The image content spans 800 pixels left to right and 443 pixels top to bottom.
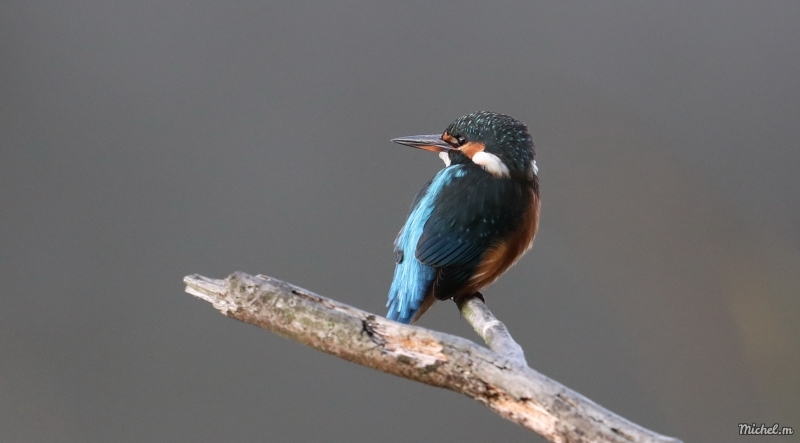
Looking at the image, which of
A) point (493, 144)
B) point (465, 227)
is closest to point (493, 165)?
point (493, 144)

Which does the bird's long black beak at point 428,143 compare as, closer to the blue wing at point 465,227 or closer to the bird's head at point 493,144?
the bird's head at point 493,144

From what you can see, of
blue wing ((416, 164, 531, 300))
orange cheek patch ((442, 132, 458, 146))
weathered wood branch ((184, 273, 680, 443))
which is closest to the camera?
weathered wood branch ((184, 273, 680, 443))

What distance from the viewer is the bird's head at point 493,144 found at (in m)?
1.42

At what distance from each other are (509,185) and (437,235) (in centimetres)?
17

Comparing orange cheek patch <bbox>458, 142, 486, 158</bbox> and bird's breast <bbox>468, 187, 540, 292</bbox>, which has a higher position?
orange cheek patch <bbox>458, 142, 486, 158</bbox>

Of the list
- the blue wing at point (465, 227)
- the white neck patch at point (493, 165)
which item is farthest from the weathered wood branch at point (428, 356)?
the white neck patch at point (493, 165)

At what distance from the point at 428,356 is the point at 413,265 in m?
0.53

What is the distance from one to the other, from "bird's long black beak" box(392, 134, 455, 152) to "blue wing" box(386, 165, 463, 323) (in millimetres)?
66

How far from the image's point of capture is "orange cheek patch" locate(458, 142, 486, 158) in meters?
1.46

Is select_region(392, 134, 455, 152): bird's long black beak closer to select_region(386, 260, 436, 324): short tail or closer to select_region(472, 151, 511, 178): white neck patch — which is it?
select_region(472, 151, 511, 178): white neck patch

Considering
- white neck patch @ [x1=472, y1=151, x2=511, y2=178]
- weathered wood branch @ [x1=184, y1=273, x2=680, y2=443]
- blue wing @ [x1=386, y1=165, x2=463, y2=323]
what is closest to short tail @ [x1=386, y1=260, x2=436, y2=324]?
blue wing @ [x1=386, y1=165, x2=463, y2=323]

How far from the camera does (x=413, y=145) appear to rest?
155 centimetres

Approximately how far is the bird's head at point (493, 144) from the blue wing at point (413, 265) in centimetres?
5

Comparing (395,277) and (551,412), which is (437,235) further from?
(551,412)
